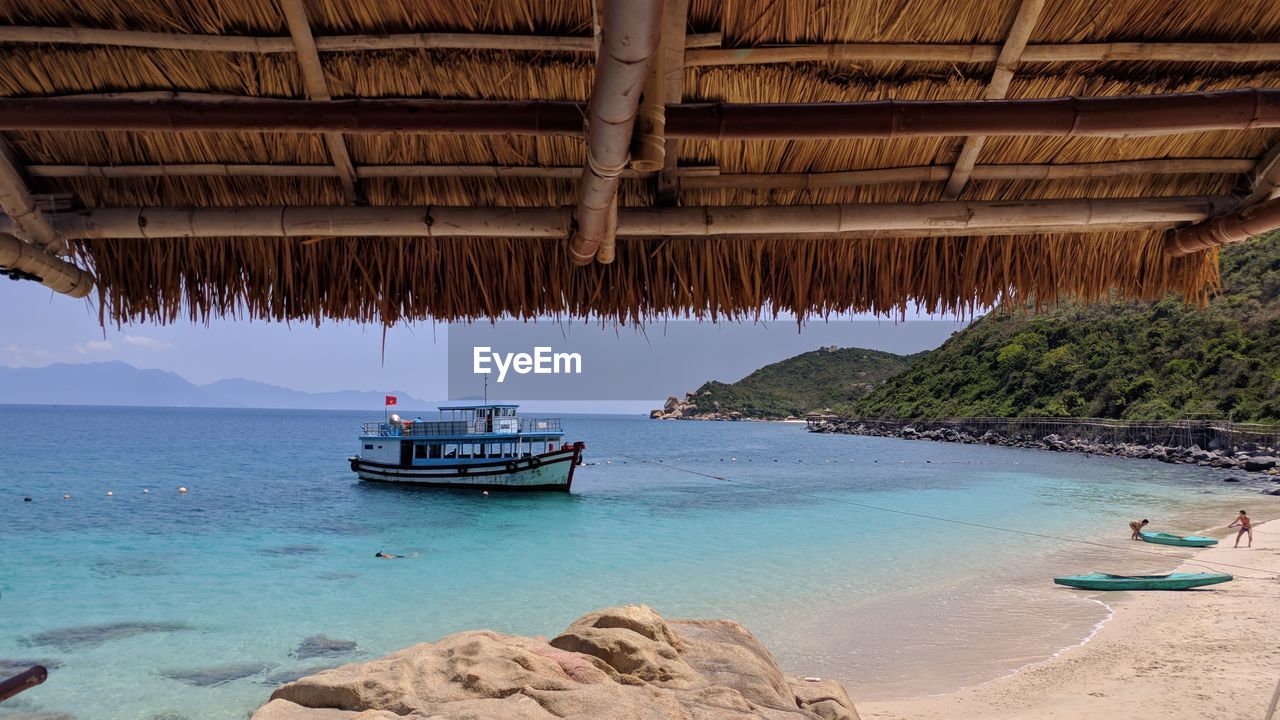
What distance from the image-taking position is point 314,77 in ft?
6.91

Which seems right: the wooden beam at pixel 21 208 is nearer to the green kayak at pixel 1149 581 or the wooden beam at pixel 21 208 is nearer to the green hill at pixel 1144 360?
the green kayak at pixel 1149 581

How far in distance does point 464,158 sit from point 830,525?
17.4m

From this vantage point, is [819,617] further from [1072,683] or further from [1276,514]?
[1276,514]

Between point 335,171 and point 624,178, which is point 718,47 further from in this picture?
point 335,171

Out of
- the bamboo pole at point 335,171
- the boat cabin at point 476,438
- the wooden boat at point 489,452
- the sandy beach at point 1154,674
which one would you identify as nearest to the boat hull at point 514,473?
the wooden boat at point 489,452

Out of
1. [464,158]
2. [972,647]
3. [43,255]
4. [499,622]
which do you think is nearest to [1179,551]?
[972,647]

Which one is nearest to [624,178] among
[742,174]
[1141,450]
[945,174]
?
[742,174]

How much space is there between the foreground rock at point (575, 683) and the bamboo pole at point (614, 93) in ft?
6.96

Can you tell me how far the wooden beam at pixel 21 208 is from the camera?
2088 millimetres

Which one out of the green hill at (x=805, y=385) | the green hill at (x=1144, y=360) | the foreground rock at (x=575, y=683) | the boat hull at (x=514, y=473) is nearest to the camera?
the foreground rock at (x=575, y=683)

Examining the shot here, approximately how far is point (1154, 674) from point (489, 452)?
1792 centimetres

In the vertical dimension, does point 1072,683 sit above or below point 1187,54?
below

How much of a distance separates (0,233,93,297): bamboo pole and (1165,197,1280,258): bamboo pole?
136 inches

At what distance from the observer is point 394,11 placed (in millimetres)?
1958
